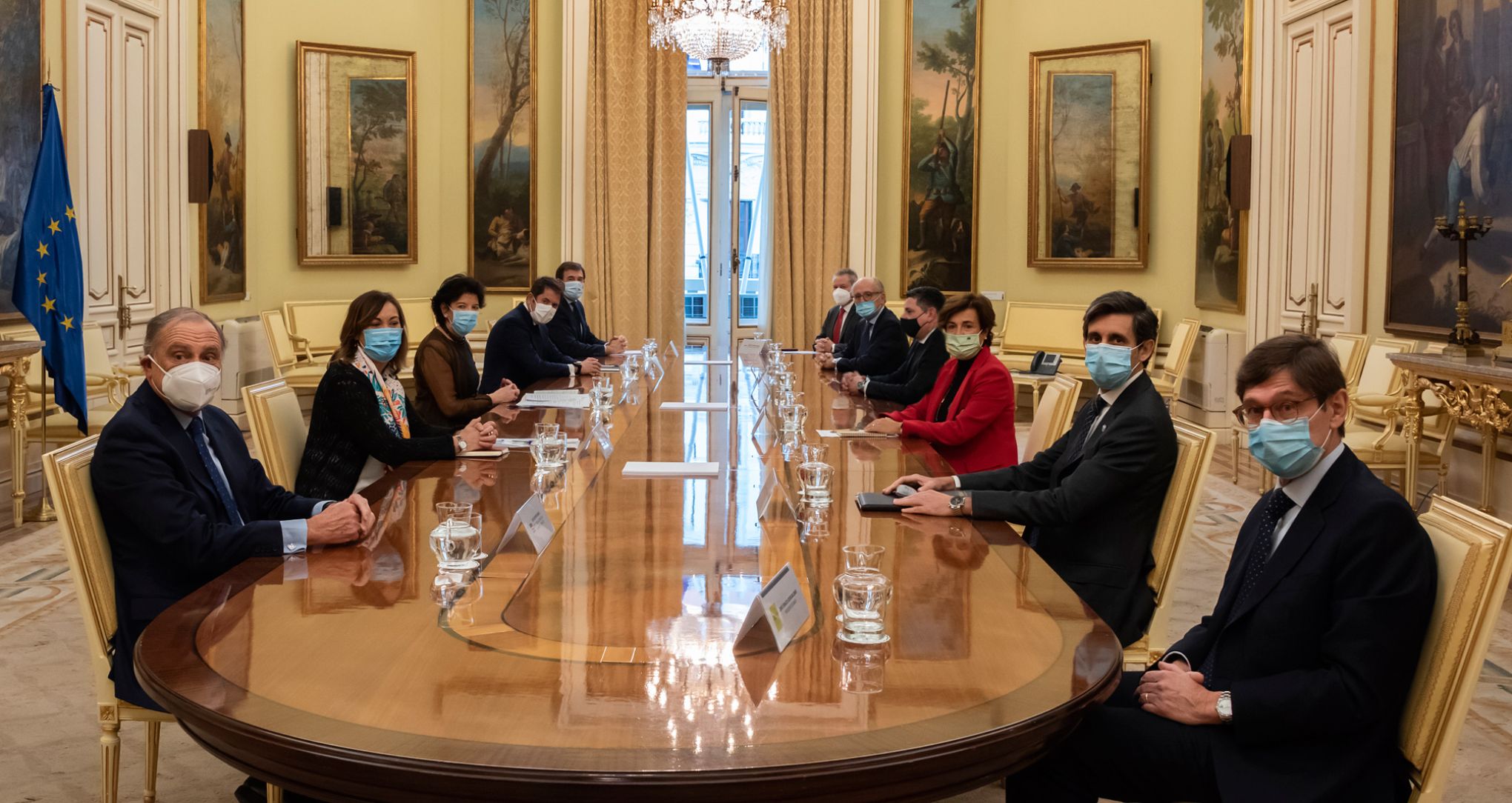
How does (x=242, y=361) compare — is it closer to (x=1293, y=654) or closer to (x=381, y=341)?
(x=381, y=341)

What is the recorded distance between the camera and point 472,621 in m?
2.40

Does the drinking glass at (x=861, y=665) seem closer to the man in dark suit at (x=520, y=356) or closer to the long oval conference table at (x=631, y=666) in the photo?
the long oval conference table at (x=631, y=666)

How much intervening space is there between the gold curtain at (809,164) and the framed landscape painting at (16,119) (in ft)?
22.3

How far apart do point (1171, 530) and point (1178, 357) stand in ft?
25.8

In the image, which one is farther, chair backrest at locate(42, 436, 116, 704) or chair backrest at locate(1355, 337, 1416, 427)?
chair backrest at locate(1355, 337, 1416, 427)

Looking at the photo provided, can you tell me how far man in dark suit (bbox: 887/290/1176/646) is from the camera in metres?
3.48

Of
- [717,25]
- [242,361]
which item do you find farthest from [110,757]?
[242,361]

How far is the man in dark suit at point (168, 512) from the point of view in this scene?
3.00 meters

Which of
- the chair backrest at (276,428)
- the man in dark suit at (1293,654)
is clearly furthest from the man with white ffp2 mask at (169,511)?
the man in dark suit at (1293,654)

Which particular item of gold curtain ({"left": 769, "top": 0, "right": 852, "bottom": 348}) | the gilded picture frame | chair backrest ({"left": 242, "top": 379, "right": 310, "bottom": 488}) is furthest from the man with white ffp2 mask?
gold curtain ({"left": 769, "top": 0, "right": 852, "bottom": 348})

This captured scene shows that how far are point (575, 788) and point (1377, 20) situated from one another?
8698mm

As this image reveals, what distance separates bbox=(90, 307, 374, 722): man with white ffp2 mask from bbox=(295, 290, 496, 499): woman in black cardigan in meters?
1.10

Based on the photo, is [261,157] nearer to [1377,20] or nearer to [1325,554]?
[1377,20]

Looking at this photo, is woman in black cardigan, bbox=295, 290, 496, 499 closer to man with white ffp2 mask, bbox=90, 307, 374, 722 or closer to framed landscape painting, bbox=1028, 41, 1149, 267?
man with white ffp2 mask, bbox=90, 307, 374, 722
